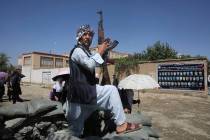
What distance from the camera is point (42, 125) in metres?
3.87

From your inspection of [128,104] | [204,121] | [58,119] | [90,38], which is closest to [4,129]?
[58,119]

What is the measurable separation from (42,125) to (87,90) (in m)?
1.02

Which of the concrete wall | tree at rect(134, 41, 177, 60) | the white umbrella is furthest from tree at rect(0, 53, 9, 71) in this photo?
the white umbrella

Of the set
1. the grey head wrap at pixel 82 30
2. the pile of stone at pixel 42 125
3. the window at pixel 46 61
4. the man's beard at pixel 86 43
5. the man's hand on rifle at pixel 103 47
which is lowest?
the pile of stone at pixel 42 125

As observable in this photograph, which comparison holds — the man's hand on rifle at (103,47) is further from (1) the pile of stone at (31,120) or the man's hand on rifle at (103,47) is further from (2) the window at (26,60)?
(2) the window at (26,60)

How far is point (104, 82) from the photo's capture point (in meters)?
4.52

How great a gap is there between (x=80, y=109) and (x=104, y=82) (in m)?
1.07

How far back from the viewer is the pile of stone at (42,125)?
3.52 metres

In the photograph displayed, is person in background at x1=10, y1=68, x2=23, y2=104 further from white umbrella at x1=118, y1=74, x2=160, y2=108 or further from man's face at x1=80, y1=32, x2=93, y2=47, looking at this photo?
man's face at x1=80, y1=32, x2=93, y2=47

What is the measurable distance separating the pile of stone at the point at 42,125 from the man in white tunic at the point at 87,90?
267 mm

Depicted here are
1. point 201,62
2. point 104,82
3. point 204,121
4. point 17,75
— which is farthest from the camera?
point 201,62

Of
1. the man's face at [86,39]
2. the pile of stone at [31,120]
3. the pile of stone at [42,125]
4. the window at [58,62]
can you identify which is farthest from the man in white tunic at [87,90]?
the window at [58,62]

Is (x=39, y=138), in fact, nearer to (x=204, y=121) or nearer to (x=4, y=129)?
(x=4, y=129)

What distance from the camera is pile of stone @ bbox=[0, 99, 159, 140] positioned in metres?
3.52
